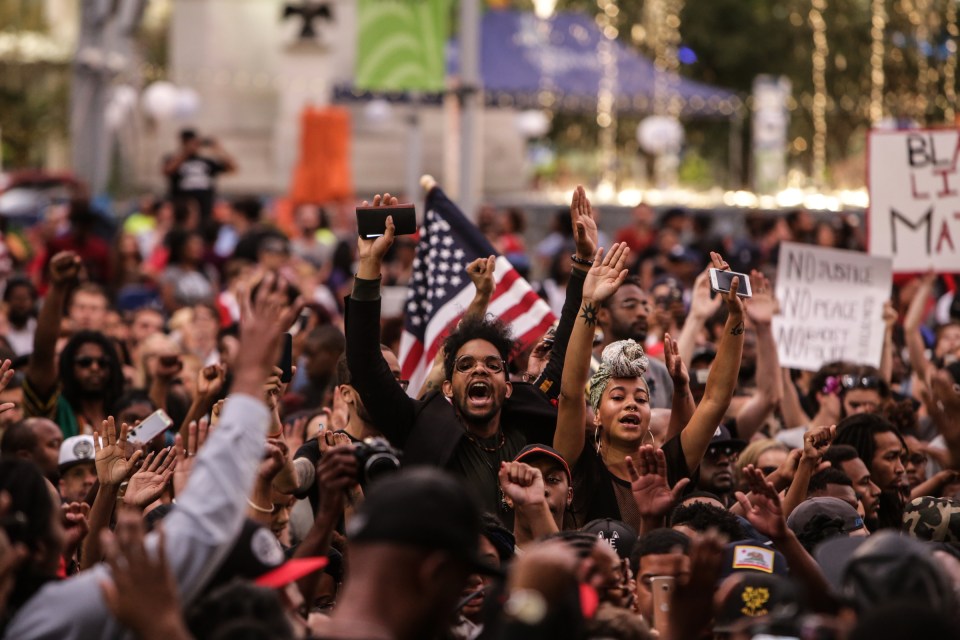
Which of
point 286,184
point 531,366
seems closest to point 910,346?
point 531,366

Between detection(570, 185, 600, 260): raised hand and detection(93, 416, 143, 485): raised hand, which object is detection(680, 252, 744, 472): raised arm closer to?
detection(570, 185, 600, 260): raised hand

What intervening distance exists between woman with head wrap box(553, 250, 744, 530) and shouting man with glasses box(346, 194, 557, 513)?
0.23m

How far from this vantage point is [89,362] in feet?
32.3

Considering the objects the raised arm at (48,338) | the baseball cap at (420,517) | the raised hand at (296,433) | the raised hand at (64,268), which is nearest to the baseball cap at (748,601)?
the baseball cap at (420,517)

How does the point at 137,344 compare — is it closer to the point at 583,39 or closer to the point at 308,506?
the point at 308,506

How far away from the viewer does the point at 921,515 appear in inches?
286

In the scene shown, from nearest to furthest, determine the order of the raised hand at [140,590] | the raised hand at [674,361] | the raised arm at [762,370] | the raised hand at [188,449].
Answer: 1. the raised hand at [140,590]
2. the raised hand at [188,449]
3. the raised hand at [674,361]
4. the raised arm at [762,370]

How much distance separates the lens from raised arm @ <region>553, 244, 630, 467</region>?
7.26m

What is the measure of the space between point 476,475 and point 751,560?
5.48 ft

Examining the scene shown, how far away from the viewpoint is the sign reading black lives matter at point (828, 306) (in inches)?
455

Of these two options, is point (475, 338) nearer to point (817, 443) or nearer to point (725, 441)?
point (817, 443)

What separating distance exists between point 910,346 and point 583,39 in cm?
2135

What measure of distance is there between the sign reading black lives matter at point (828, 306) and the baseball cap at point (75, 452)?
15.7ft

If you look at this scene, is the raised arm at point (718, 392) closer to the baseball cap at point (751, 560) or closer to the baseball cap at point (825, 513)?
the baseball cap at point (825, 513)
